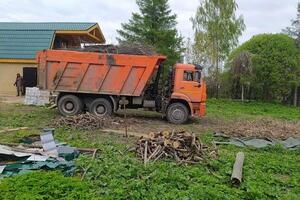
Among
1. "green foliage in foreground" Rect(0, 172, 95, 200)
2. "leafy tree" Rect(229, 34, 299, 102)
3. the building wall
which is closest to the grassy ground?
"green foliage in foreground" Rect(0, 172, 95, 200)

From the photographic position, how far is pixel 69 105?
57.3ft

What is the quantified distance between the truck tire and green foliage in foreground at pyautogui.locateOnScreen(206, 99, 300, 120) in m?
6.78

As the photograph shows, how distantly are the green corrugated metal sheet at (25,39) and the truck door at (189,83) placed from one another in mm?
13512

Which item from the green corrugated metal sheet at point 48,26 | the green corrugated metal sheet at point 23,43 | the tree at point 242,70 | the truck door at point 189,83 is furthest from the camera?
the tree at point 242,70

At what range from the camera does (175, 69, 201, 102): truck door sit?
1697cm

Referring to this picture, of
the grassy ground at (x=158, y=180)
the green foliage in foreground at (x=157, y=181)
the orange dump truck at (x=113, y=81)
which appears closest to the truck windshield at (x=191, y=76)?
the orange dump truck at (x=113, y=81)

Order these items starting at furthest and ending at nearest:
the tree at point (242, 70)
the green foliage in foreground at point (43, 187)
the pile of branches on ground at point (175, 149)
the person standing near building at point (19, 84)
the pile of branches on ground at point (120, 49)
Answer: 1. the tree at point (242, 70)
2. the person standing near building at point (19, 84)
3. the pile of branches on ground at point (120, 49)
4. the pile of branches on ground at point (175, 149)
5. the green foliage in foreground at point (43, 187)

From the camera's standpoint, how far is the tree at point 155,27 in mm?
31375

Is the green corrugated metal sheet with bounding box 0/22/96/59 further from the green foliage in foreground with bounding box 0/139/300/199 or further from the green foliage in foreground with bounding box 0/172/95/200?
the green foliage in foreground with bounding box 0/172/95/200

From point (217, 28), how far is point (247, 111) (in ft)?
43.3

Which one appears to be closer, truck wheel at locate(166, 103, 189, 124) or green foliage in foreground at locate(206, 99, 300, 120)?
truck wheel at locate(166, 103, 189, 124)

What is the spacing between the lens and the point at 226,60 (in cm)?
3531

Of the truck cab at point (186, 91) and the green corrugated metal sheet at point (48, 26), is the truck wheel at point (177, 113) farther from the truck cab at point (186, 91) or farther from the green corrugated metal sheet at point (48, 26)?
the green corrugated metal sheet at point (48, 26)

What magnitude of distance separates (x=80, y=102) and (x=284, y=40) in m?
19.5
